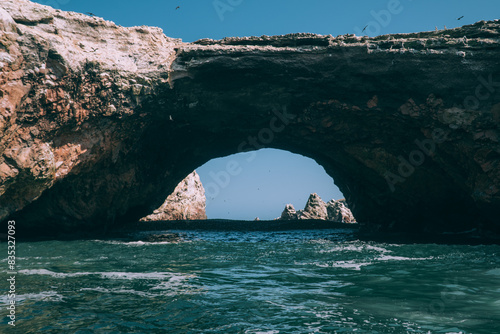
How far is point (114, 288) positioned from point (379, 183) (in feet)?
56.3

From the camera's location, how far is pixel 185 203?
40344mm

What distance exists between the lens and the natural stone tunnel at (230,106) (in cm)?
1467

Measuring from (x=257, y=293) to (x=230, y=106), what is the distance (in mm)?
12650

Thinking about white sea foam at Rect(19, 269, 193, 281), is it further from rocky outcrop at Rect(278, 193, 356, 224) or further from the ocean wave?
rocky outcrop at Rect(278, 193, 356, 224)

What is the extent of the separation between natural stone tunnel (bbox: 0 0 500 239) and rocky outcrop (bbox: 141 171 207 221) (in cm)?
1702

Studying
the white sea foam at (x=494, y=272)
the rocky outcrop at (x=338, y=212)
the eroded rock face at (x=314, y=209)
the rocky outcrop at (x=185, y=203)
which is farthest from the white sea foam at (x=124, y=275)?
the eroded rock face at (x=314, y=209)

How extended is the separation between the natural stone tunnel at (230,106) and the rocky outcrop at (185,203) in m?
17.0

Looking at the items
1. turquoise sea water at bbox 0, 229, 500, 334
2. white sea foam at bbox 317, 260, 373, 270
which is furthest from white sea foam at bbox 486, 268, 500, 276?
white sea foam at bbox 317, 260, 373, 270

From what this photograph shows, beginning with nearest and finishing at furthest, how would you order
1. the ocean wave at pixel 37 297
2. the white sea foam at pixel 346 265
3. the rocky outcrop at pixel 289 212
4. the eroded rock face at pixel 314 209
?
the ocean wave at pixel 37 297
the white sea foam at pixel 346 265
the eroded rock face at pixel 314 209
the rocky outcrop at pixel 289 212

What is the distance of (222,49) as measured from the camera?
17.0 m

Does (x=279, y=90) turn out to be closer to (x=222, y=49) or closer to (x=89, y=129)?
(x=222, y=49)

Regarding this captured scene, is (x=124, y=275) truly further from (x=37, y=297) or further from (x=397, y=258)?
(x=397, y=258)

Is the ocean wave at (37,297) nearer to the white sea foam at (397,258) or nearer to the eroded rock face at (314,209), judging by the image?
the white sea foam at (397,258)

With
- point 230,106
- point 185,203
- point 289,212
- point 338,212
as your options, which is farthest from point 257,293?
point 289,212
